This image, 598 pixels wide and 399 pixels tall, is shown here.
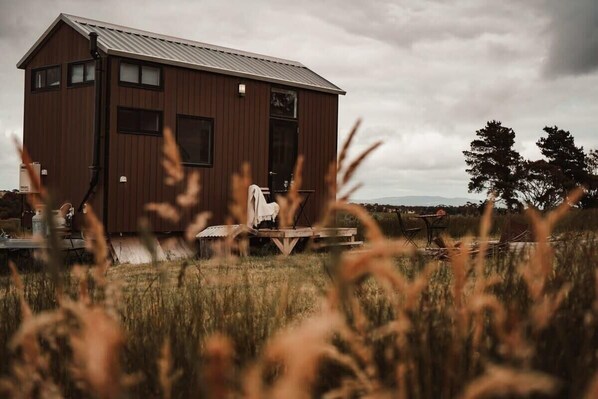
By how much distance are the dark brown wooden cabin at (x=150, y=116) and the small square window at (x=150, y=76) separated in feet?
0.05

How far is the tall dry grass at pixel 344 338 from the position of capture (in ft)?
2.91

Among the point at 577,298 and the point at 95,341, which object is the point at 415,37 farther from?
the point at 95,341

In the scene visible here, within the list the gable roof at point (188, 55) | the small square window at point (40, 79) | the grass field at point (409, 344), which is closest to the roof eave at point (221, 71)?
the gable roof at point (188, 55)

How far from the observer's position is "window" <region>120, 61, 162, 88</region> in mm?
11021

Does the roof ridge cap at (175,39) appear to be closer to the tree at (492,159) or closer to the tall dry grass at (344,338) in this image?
the tall dry grass at (344,338)

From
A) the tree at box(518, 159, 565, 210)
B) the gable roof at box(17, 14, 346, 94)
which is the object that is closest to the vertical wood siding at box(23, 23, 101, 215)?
the gable roof at box(17, 14, 346, 94)

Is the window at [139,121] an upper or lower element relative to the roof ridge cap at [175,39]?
lower

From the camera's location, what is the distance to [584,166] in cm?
3058

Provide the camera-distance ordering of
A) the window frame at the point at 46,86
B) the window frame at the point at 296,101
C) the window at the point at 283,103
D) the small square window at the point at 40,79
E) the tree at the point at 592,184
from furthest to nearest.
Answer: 1. the tree at the point at 592,184
2. the window at the point at 283,103
3. the window frame at the point at 296,101
4. the small square window at the point at 40,79
5. the window frame at the point at 46,86

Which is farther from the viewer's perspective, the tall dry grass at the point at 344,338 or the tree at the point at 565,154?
the tree at the point at 565,154

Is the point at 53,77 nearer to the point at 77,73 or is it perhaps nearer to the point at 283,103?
the point at 77,73

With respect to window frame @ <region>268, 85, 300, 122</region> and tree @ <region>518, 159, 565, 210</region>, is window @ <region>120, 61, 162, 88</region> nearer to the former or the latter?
window frame @ <region>268, 85, 300, 122</region>

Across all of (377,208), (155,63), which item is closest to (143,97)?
(155,63)

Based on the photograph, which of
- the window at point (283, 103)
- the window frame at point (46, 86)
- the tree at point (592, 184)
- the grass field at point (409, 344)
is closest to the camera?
the grass field at point (409, 344)
